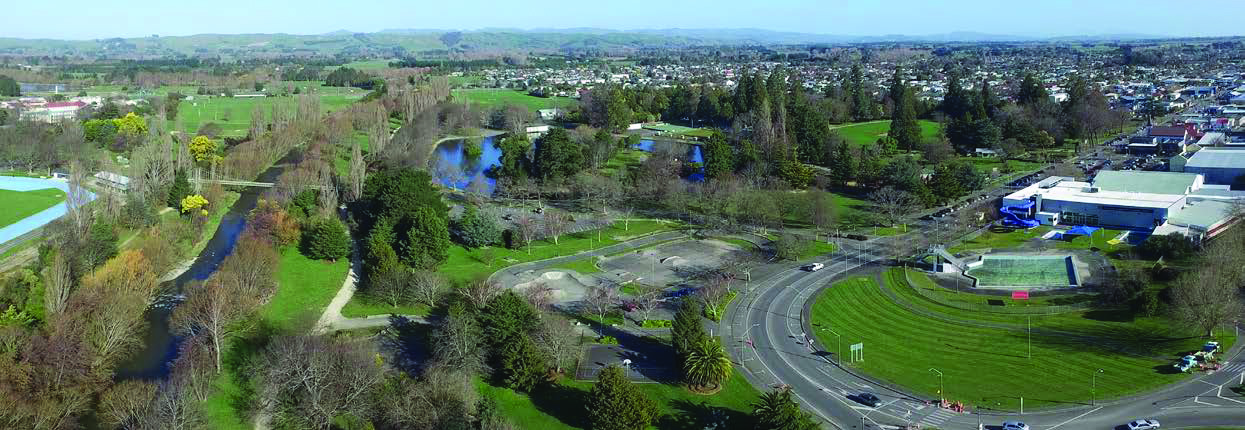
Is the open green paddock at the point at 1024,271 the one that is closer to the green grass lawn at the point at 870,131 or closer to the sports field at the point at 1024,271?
the sports field at the point at 1024,271

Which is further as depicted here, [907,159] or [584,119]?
[584,119]

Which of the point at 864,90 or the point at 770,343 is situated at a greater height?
Result: the point at 864,90

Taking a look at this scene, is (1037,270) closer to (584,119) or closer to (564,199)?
(564,199)

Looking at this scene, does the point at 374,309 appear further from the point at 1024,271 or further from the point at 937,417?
the point at 1024,271

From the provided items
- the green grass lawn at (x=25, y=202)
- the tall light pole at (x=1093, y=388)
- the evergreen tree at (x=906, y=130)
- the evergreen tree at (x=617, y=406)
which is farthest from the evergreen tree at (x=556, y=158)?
the tall light pole at (x=1093, y=388)

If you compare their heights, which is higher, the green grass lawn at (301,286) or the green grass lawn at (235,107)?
the green grass lawn at (235,107)

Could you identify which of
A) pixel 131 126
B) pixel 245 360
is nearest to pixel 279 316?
pixel 245 360

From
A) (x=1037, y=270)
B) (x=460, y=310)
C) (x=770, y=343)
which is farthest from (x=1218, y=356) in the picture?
(x=460, y=310)
